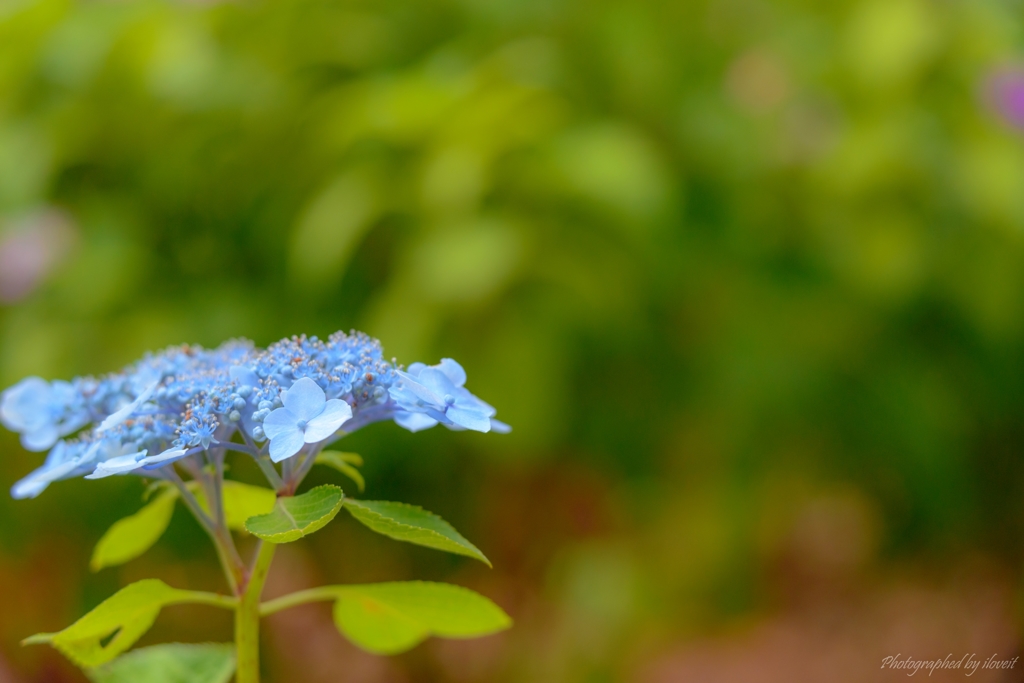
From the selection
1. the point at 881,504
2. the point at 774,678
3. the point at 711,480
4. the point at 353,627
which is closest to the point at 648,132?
the point at 711,480

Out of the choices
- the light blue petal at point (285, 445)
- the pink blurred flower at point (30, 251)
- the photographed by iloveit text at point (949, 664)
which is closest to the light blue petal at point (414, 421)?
the light blue petal at point (285, 445)

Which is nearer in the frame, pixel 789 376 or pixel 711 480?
pixel 789 376

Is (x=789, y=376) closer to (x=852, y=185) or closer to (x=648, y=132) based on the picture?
(x=852, y=185)

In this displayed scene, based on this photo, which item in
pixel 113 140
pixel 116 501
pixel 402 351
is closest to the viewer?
pixel 402 351

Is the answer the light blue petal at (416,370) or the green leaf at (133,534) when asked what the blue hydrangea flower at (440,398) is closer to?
the light blue petal at (416,370)

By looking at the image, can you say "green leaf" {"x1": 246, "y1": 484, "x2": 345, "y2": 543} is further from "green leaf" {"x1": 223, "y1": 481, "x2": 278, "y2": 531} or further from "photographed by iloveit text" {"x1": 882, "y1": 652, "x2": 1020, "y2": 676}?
"photographed by iloveit text" {"x1": 882, "y1": 652, "x2": 1020, "y2": 676}

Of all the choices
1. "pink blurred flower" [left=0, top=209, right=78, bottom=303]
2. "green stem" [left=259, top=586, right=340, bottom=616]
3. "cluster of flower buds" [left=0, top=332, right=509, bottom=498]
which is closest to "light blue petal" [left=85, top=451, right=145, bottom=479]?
"cluster of flower buds" [left=0, top=332, right=509, bottom=498]
